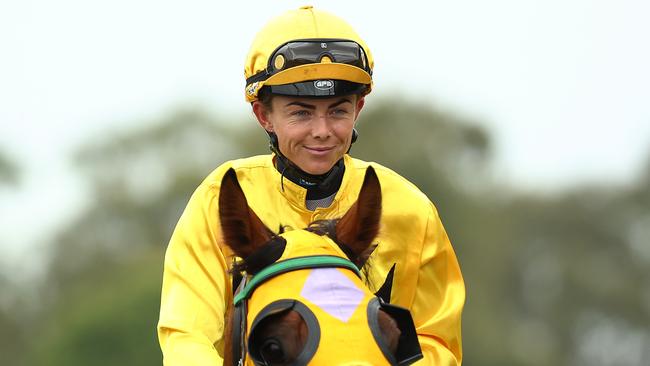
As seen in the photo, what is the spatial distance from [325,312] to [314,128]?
1393mm

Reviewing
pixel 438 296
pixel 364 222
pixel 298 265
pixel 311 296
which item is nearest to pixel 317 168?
pixel 438 296

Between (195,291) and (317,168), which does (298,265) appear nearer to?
(195,291)

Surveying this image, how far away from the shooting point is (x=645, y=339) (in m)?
38.6

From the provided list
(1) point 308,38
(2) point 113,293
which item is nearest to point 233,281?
(1) point 308,38

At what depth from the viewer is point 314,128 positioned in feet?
22.9

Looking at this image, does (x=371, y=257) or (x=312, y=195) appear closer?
(x=371, y=257)

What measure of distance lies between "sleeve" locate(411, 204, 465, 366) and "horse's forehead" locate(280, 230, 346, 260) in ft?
3.48

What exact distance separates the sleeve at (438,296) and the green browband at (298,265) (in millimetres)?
1140

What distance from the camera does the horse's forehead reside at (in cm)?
598

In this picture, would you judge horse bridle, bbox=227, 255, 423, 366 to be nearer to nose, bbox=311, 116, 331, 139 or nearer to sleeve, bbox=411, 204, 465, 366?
nose, bbox=311, 116, 331, 139

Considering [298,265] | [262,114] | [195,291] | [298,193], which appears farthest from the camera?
[262,114]

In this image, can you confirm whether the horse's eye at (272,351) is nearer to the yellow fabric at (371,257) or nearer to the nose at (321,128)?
the yellow fabric at (371,257)

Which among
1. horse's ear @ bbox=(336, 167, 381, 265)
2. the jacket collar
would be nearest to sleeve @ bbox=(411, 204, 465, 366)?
the jacket collar

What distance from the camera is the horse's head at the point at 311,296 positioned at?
5.66 meters
